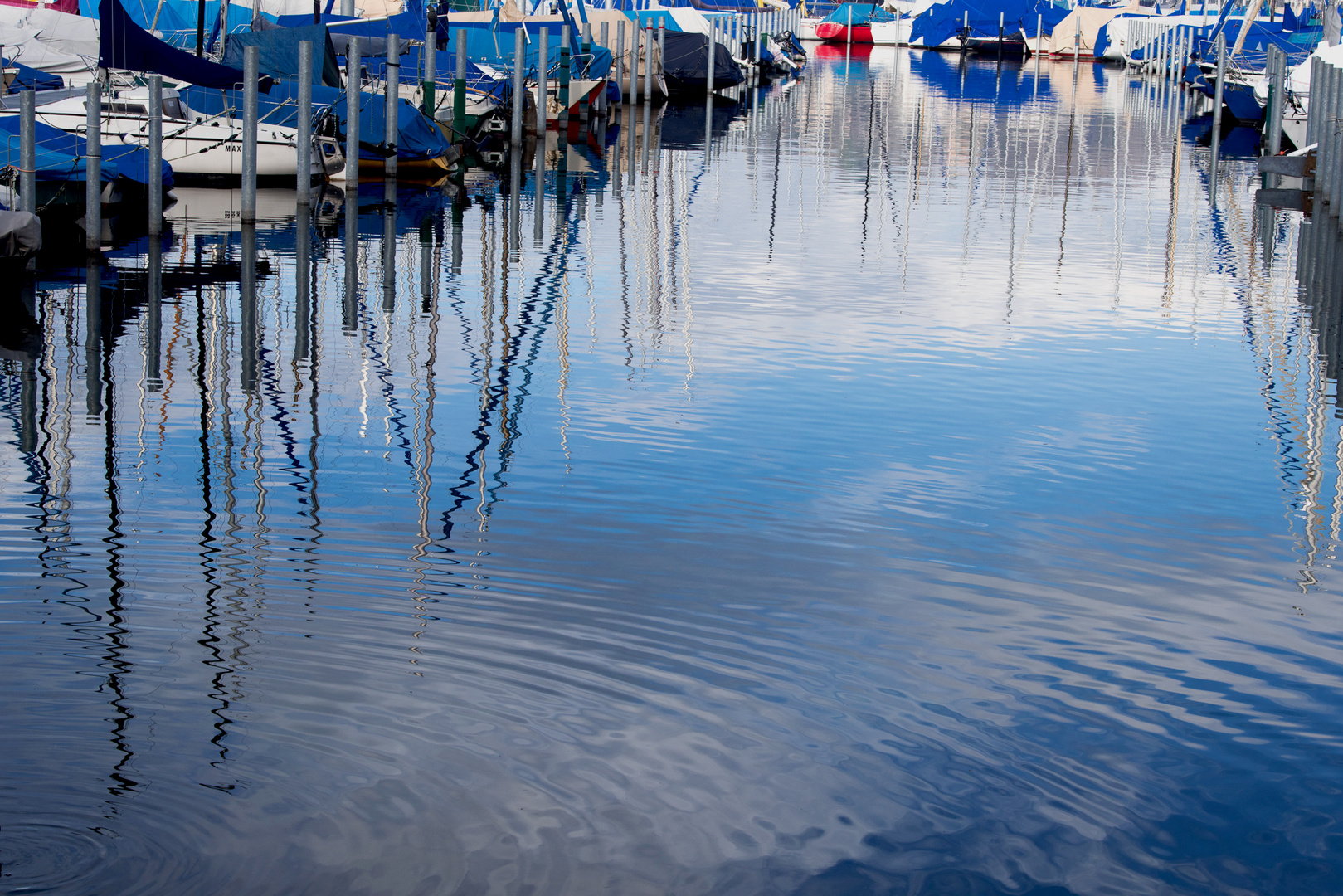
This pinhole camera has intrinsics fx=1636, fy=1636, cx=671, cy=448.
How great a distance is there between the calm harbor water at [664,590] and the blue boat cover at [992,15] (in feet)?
280

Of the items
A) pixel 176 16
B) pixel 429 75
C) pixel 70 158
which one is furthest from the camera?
pixel 176 16

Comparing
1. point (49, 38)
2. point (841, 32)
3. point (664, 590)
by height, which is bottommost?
point (664, 590)

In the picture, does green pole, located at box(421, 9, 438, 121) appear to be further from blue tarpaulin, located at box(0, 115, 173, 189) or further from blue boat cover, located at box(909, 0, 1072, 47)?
blue boat cover, located at box(909, 0, 1072, 47)

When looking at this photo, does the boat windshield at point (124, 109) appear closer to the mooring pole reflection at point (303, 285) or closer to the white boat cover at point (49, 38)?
the mooring pole reflection at point (303, 285)

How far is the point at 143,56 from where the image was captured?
23500 mm

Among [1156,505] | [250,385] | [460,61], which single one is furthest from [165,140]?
[1156,505]

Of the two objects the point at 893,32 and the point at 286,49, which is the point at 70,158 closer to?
the point at 286,49

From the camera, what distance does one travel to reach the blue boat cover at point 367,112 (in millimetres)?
25672

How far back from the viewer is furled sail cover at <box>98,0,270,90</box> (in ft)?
75.6

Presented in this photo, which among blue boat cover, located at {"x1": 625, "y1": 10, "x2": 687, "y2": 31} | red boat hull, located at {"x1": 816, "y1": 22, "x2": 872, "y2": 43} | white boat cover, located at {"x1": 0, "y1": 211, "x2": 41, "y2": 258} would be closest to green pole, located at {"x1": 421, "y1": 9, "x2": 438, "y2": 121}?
white boat cover, located at {"x1": 0, "y1": 211, "x2": 41, "y2": 258}

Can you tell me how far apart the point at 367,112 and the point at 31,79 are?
8.46m

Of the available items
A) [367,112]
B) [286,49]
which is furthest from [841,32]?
[367,112]

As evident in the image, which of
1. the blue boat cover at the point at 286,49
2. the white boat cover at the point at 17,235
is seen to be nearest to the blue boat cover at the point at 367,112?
the blue boat cover at the point at 286,49

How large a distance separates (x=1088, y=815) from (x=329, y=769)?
235cm
